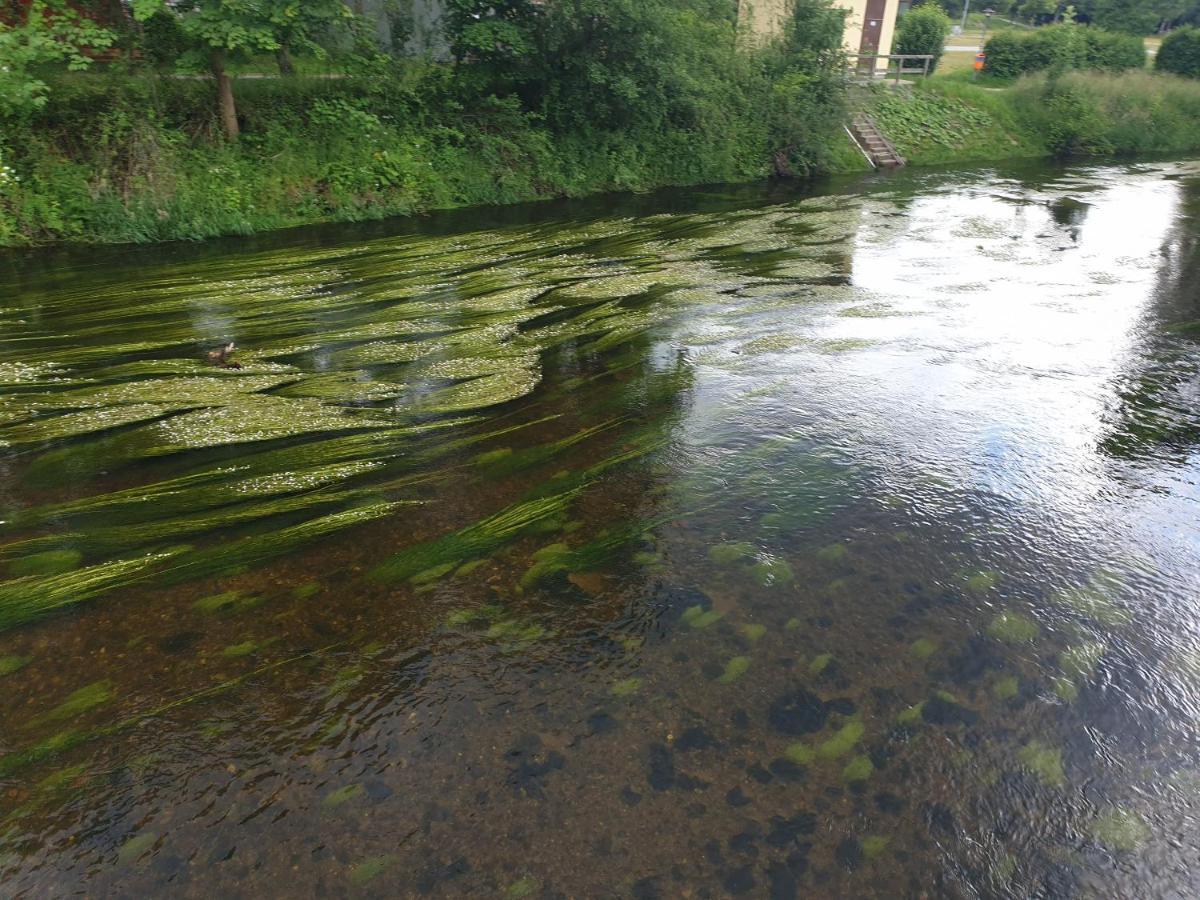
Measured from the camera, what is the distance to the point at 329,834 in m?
2.60

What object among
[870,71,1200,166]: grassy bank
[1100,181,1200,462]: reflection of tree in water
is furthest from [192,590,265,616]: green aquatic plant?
[870,71,1200,166]: grassy bank

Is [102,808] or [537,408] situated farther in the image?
[537,408]

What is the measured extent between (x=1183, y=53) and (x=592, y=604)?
115 feet

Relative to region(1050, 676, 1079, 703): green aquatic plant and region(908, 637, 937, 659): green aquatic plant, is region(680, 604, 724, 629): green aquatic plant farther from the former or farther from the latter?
region(1050, 676, 1079, 703): green aquatic plant

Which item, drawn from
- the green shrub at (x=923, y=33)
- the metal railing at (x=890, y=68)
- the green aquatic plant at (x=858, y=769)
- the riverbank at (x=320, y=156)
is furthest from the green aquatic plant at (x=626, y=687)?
the green shrub at (x=923, y=33)

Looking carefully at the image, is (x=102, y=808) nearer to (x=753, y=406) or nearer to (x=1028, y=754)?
(x=1028, y=754)

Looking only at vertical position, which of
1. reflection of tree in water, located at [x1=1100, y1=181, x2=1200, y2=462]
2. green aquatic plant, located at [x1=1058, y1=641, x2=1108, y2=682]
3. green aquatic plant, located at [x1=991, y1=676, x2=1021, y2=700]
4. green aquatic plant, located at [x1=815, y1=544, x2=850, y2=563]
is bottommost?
reflection of tree in water, located at [x1=1100, y1=181, x2=1200, y2=462]

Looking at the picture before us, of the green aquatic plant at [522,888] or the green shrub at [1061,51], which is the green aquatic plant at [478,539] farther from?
the green shrub at [1061,51]

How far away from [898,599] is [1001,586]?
592 mm

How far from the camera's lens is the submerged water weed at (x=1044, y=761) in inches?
113

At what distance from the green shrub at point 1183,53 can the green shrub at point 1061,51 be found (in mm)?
842

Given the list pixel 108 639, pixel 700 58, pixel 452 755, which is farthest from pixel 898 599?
pixel 700 58

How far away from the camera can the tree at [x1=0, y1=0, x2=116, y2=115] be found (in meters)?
9.64

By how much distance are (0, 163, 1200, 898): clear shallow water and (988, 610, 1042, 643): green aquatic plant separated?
14mm
